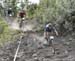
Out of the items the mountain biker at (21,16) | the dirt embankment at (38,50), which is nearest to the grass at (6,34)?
the dirt embankment at (38,50)

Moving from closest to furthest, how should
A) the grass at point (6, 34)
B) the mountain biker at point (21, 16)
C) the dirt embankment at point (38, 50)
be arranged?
the dirt embankment at point (38, 50) → the grass at point (6, 34) → the mountain biker at point (21, 16)

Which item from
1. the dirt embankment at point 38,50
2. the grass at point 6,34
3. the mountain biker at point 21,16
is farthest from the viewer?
the mountain biker at point 21,16

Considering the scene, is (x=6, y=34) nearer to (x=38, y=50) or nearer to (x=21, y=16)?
(x=21, y=16)

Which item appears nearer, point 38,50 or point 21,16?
point 38,50

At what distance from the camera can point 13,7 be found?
20.2 metres

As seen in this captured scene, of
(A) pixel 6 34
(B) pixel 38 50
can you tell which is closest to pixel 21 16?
(A) pixel 6 34

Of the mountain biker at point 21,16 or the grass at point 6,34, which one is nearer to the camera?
the grass at point 6,34

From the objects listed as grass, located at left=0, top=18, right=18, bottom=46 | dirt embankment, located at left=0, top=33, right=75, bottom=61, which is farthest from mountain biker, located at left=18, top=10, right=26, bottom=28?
dirt embankment, located at left=0, top=33, right=75, bottom=61

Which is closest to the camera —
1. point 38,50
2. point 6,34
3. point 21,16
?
point 38,50

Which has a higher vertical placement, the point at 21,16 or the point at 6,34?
the point at 21,16

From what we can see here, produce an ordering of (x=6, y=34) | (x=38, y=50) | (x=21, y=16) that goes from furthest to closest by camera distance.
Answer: (x=21, y=16) → (x=6, y=34) → (x=38, y=50)

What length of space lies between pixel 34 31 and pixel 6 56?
449cm

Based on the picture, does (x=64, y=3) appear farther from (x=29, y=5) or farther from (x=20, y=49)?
(x=29, y=5)

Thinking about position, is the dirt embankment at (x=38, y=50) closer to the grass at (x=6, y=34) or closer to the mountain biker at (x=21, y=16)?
the grass at (x=6, y=34)
